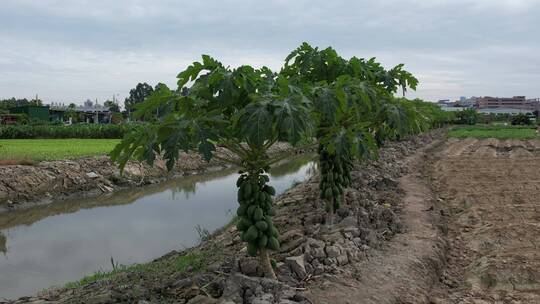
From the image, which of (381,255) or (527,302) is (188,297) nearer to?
(381,255)

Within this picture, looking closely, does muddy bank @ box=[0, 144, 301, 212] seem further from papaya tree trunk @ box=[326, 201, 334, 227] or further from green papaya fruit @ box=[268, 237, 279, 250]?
green papaya fruit @ box=[268, 237, 279, 250]

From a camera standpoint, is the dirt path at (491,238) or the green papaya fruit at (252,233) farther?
the dirt path at (491,238)

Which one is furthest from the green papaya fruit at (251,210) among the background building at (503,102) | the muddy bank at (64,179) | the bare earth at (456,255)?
the background building at (503,102)

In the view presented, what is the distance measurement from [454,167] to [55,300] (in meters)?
14.9

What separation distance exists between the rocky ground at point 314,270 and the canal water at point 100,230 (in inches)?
64.6

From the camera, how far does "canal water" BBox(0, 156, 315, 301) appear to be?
27.8 feet

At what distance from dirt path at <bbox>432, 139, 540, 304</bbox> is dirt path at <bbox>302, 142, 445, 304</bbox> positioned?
22cm

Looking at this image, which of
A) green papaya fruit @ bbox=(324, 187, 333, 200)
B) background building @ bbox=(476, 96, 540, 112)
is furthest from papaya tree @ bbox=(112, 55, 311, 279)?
background building @ bbox=(476, 96, 540, 112)

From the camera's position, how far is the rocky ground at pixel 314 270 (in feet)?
15.6

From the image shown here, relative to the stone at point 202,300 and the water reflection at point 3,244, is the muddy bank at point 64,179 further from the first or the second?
the stone at point 202,300

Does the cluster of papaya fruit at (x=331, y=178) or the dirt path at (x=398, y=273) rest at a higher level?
the cluster of papaya fruit at (x=331, y=178)

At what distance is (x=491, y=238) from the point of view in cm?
751

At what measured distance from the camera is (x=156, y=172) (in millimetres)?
20875

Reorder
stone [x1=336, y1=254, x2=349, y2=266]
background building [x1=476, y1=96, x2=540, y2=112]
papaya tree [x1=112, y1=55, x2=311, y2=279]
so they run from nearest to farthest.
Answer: papaya tree [x1=112, y1=55, x2=311, y2=279] → stone [x1=336, y1=254, x2=349, y2=266] → background building [x1=476, y1=96, x2=540, y2=112]
